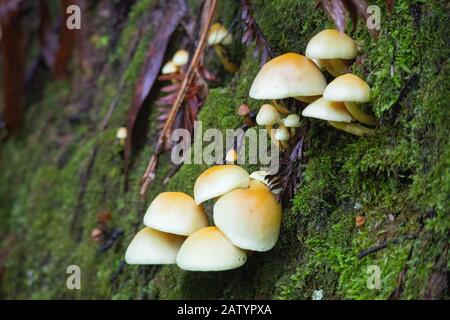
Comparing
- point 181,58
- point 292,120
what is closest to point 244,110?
point 292,120

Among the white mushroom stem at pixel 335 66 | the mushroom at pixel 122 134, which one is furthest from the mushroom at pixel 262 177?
the mushroom at pixel 122 134

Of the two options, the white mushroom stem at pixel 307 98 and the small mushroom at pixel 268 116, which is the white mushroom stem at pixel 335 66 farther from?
the small mushroom at pixel 268 116

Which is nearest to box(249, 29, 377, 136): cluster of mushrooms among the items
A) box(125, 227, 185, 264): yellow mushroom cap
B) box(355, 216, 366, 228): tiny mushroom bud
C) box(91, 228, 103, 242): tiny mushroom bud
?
box(355, 216, 366, 228): tiny mushroom bud

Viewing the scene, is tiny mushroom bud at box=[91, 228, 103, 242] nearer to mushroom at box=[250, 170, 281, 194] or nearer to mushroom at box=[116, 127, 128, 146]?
mushroom at box=[116, 127, 128, 146]

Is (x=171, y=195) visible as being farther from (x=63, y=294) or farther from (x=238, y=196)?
(x=63, y=294)
